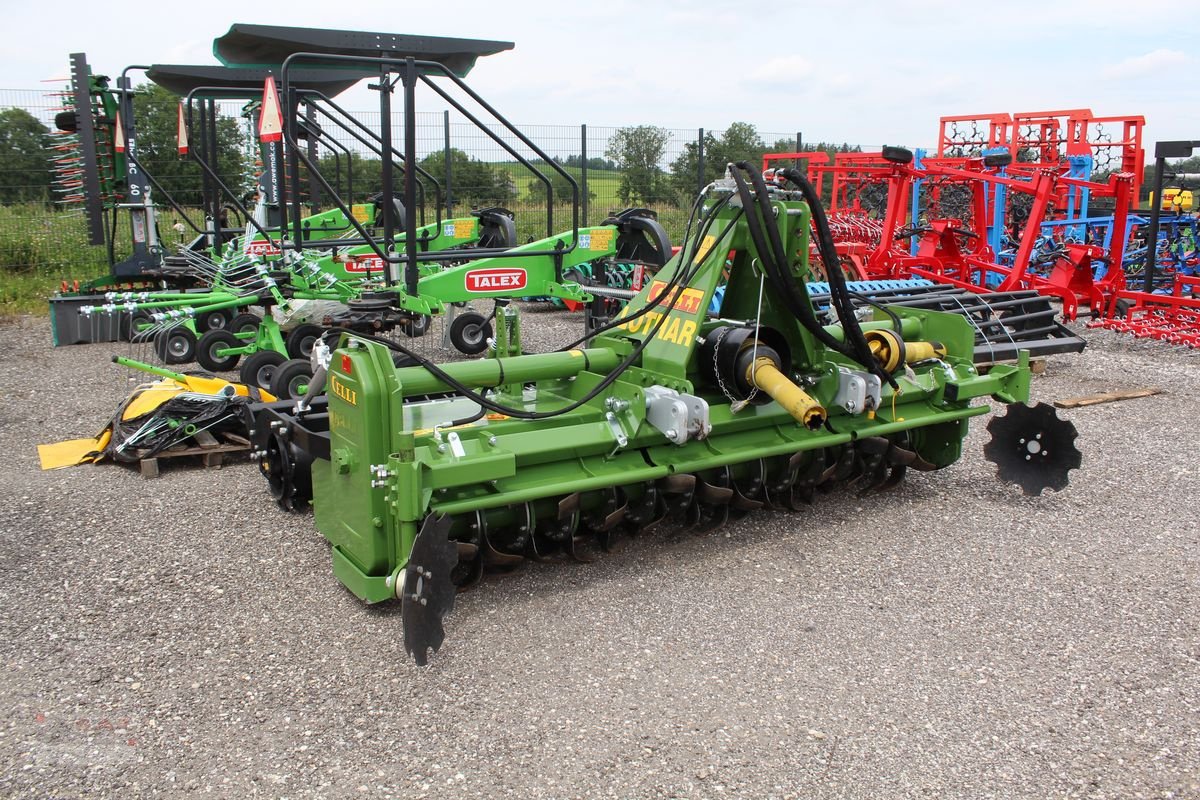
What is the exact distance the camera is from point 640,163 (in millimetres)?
15805

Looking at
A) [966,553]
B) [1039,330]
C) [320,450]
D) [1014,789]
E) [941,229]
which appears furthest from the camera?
[941,229]

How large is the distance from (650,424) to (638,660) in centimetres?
109

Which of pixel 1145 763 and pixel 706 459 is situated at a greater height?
pixel 706 459

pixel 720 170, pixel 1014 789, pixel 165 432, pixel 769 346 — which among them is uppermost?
pixel 720 170

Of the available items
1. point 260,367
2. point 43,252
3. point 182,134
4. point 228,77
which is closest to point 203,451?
point 260,367

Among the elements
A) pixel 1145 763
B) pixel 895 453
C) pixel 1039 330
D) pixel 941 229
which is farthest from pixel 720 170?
pixel 1145 763

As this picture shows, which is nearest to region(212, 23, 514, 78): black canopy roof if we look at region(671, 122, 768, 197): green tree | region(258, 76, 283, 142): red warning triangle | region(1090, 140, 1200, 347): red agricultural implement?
region(258, 76, 283, 142): red warning triangle

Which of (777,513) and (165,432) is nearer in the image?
(777,513)

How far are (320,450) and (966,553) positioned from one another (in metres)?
Answer: 2.87

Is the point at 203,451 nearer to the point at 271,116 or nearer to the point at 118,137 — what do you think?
the point at 271,116

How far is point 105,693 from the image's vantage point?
3.13 metres

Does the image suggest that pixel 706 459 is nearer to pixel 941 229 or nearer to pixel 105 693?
pixel 105 693

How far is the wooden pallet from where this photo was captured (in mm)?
5254

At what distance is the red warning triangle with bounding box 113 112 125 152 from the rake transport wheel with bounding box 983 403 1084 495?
28.3 feet
